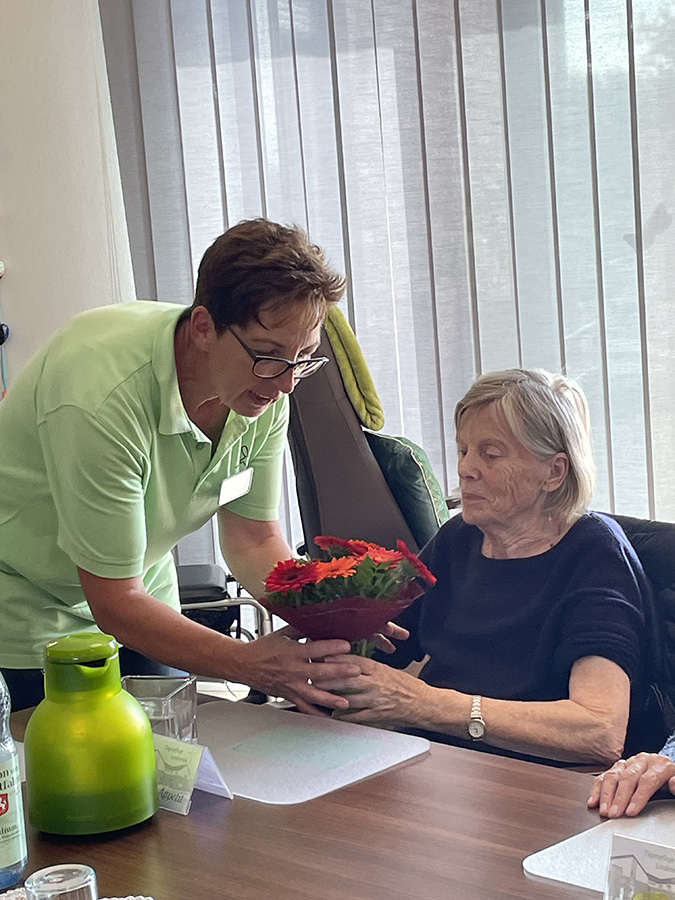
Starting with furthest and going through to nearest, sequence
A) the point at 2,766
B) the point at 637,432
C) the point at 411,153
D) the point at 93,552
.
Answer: the point at 411,153, the point at 637,432, the point at 93,552, the point at 2,766

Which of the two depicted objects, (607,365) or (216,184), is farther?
(216,184)

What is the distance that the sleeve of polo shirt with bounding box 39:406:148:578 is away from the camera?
5.71 ft

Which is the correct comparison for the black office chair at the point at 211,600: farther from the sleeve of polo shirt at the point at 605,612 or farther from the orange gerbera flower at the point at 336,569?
→ the orange gerbera flower at the point at 336,569

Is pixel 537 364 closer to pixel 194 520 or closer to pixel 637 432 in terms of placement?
pixel 637 432

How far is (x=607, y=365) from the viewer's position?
3.53 meters

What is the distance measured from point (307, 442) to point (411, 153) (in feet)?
4.08

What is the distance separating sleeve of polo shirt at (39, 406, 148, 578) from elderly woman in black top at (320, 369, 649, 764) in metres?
0.43

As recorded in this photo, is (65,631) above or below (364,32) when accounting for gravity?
below

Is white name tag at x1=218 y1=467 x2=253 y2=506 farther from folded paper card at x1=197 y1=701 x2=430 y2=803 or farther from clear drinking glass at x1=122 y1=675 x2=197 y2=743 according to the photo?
clear drinking glass at x1=122 y1=675 x2=197 y2=743

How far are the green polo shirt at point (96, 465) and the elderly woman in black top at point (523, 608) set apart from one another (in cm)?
46

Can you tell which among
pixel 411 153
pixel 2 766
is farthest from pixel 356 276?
pixel 2 766

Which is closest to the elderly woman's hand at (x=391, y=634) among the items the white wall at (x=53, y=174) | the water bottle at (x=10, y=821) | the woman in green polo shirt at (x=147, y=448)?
the woman in green polo shirt at (x=147, y=448)

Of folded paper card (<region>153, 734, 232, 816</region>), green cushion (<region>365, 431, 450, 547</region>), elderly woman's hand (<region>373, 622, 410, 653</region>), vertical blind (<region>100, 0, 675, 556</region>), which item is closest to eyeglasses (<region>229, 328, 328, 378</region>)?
elderly woman's hand (<region>373, 622, 410, 653</region>)

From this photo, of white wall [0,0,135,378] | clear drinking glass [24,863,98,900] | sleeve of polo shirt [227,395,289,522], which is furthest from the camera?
white wall [0,0,135,378]
